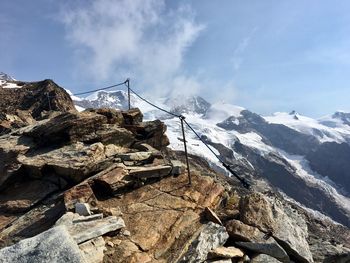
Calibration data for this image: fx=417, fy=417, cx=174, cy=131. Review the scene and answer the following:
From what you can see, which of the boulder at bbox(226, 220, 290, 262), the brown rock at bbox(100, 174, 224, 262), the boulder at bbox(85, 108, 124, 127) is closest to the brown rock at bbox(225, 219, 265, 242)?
the boulder at bbox(226, 220, 290, 262)

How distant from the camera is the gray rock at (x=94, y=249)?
12.0m

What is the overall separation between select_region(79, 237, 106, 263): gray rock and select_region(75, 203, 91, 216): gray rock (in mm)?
1955

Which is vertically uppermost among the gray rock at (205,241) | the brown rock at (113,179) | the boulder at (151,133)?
the boulder at (151,133)

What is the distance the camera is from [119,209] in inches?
632

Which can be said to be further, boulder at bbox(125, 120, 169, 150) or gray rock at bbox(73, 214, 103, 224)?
boulder at bbox(125, 120, 169, 150)

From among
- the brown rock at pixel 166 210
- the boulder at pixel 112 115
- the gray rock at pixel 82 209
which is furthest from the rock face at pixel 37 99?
the gray rock at pixel 82 209

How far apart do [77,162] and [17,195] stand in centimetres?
298

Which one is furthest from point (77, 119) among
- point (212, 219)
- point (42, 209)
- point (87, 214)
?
point (212, 219)

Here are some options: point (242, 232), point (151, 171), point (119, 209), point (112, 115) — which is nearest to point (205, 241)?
point (242, 232)

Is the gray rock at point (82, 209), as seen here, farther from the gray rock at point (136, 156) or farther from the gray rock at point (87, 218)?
the gray rock at point (136, 156)

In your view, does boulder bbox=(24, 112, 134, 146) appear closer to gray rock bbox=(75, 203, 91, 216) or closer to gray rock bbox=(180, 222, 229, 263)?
gray rock bbox=(75, 203, 91, 216)

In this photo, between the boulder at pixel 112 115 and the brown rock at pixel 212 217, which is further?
the boulder at pixel 112 115

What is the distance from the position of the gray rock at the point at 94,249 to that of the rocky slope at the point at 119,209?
0.10ft

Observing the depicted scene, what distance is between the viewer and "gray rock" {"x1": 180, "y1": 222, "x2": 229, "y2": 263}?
12.6 metres
